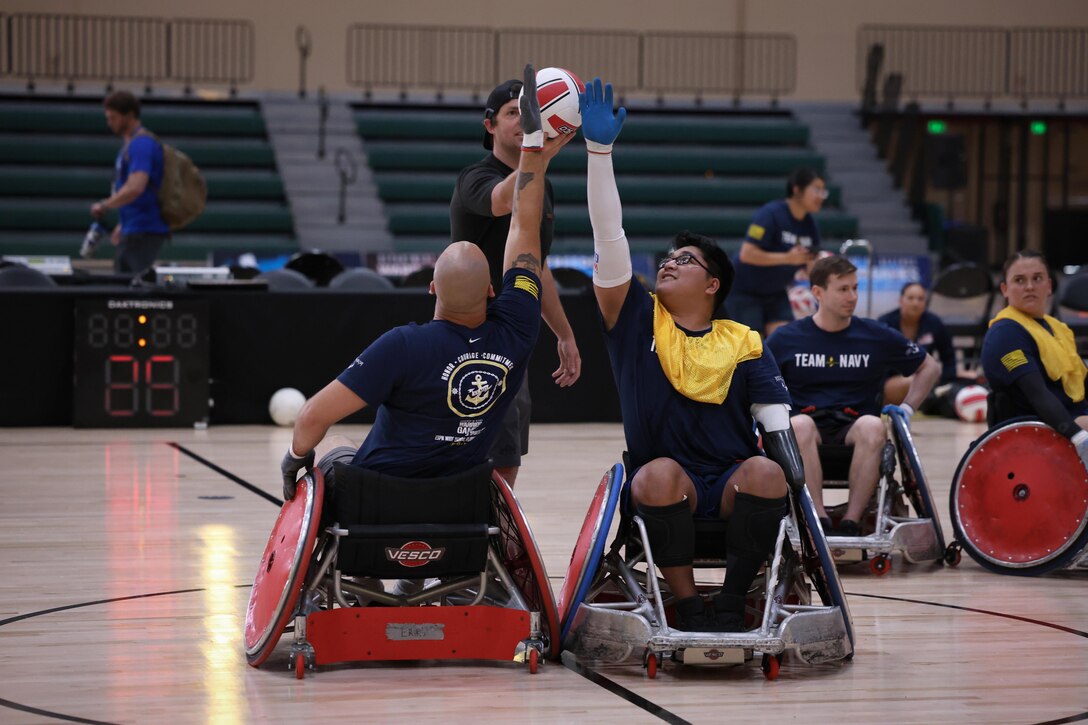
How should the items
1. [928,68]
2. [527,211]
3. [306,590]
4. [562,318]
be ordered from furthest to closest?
[928,68]
[562,318]
[527,211]
[306,590]

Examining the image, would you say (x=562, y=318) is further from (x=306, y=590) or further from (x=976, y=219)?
(x=976, y=219)

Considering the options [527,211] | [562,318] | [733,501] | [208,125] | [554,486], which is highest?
[208,125]

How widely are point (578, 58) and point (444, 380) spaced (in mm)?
17682

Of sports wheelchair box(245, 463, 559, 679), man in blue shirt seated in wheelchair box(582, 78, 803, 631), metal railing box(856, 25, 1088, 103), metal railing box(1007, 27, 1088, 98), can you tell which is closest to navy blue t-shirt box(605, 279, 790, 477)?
man in blue shirt seated in wheelchair box(582, 78, 803, 631)

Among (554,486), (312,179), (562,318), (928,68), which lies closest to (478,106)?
(312,179)

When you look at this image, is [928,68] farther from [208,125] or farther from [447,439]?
[447,439]

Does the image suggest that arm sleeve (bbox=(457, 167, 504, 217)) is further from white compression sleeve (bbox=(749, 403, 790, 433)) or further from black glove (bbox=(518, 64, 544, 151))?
white compression sleeve (bbox=(749, 403, 790, 433))

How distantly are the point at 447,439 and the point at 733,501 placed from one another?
0.78 meters

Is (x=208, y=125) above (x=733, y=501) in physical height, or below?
above

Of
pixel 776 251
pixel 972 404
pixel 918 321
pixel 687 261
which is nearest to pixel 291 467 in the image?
pixel 687 261

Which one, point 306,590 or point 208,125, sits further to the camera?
point 208,125

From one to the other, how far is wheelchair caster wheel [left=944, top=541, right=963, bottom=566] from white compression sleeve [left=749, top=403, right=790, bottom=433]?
1.89 meters

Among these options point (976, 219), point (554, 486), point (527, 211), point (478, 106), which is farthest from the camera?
point (976, 219)

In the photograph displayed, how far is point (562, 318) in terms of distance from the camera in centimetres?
477
